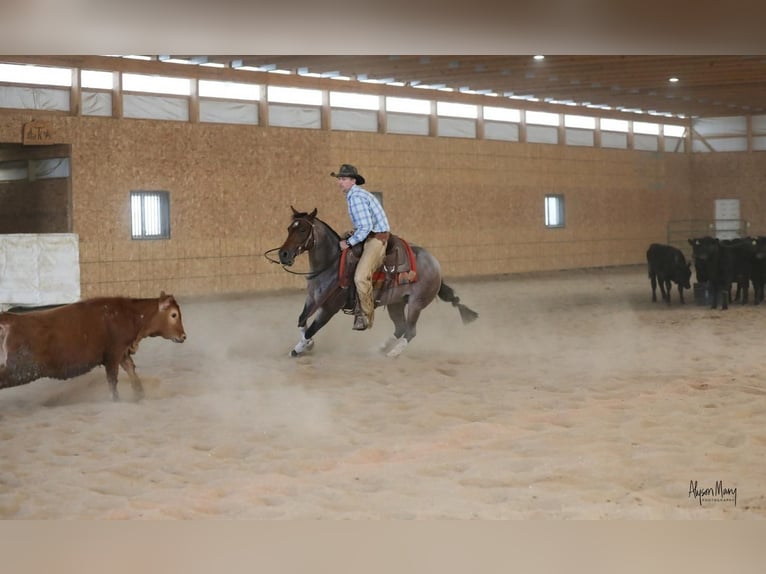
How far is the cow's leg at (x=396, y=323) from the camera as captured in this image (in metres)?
8.77

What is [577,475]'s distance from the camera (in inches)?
178

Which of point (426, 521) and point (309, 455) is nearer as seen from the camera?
point (426, 521)

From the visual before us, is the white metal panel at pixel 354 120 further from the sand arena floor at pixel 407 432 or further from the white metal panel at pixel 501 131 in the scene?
the sand arena floor at pixel 407 432

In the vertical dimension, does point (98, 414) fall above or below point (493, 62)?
below

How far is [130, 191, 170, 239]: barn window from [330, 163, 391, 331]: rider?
6632 mm

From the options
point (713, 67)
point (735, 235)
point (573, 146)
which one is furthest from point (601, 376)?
point (735, 235)

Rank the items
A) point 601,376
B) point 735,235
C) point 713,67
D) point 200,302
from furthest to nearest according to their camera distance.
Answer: point 735,235
point 713,67
point 200,302
point 601,376

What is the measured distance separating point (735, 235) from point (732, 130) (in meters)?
2.66

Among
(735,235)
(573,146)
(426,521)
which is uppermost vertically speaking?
(573,146)

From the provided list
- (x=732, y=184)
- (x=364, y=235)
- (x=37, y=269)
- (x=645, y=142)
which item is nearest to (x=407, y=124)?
(x=645, y=142)

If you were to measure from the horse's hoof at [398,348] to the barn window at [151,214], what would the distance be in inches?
256

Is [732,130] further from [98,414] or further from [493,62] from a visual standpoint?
[98,414]

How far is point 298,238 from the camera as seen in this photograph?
7.94 m

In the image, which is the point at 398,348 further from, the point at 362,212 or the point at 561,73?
the point at 561,73
